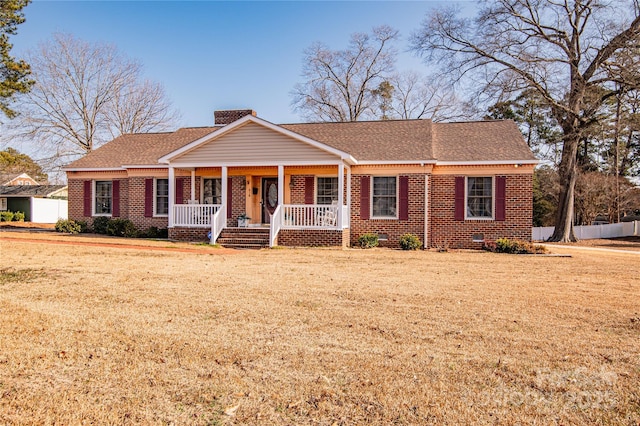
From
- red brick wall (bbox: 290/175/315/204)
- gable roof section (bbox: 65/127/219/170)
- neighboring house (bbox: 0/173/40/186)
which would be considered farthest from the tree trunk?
neighboring house (bbox: 0/173/40/186)

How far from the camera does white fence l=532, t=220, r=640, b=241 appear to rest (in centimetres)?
2816

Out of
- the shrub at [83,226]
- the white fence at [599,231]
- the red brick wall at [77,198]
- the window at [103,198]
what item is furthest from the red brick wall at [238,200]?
the white fence at [599,231]

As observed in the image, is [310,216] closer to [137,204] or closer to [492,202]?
[492,202]

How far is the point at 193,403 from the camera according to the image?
3.63m

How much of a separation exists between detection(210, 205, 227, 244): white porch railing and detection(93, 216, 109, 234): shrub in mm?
5721

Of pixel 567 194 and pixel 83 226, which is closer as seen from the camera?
pixel 83 226

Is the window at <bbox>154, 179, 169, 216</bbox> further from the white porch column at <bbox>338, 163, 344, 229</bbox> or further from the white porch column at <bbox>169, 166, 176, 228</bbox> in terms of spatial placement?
the white porch column at <bbox>338, 163, 344, 229</bbox>

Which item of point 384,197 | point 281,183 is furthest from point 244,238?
point 384,197

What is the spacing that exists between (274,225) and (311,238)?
137 cm

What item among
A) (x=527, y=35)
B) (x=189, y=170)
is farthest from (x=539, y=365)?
(x=527, y=35)

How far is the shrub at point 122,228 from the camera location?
18.7 m

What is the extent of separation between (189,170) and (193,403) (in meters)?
16.3

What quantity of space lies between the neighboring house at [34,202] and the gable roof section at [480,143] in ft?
104

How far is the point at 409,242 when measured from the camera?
16.9 meters
